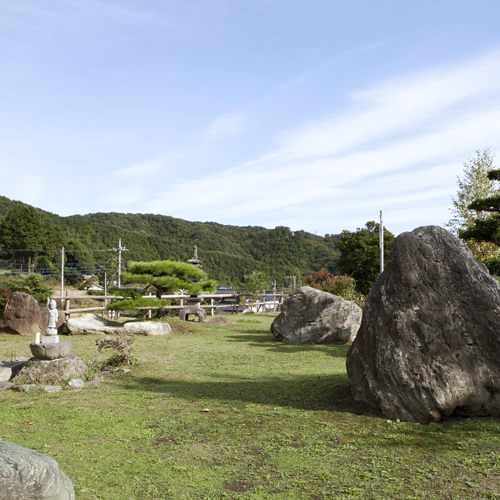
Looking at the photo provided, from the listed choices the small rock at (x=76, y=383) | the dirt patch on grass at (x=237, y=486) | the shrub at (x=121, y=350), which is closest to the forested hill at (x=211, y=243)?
the shrub at (x=121, y=350)

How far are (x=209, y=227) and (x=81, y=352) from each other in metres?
69.9

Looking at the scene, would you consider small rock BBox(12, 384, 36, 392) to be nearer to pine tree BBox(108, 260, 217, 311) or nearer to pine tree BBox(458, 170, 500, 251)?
pine tree BBox(108, 260, 217, 311)

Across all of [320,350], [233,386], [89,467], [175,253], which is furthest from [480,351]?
[175,253]

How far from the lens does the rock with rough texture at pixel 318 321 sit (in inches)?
486

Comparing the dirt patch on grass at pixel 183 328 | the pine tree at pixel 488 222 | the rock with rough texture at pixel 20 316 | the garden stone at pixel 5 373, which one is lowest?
the dirt patch on grass at pixel 183 328

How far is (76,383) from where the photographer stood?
22.5 ft

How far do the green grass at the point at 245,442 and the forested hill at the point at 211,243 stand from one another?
42435 mm

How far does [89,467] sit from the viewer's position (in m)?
3.80

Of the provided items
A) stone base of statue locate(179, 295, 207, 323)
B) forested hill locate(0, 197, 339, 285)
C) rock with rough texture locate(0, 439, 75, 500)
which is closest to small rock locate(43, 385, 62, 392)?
rock with rough texture locate(0, 439, 75, 500)

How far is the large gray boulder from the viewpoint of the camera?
4781mm

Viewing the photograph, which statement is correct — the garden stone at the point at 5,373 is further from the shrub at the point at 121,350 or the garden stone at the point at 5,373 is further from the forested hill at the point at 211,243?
the forested hill at the point at 211,243

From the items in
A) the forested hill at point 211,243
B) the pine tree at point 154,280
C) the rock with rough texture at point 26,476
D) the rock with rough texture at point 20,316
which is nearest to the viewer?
the rock with rough texture at point 26,476

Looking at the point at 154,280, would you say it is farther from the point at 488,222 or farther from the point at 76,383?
the point at 488,222

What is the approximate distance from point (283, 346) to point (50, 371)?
253 inches
